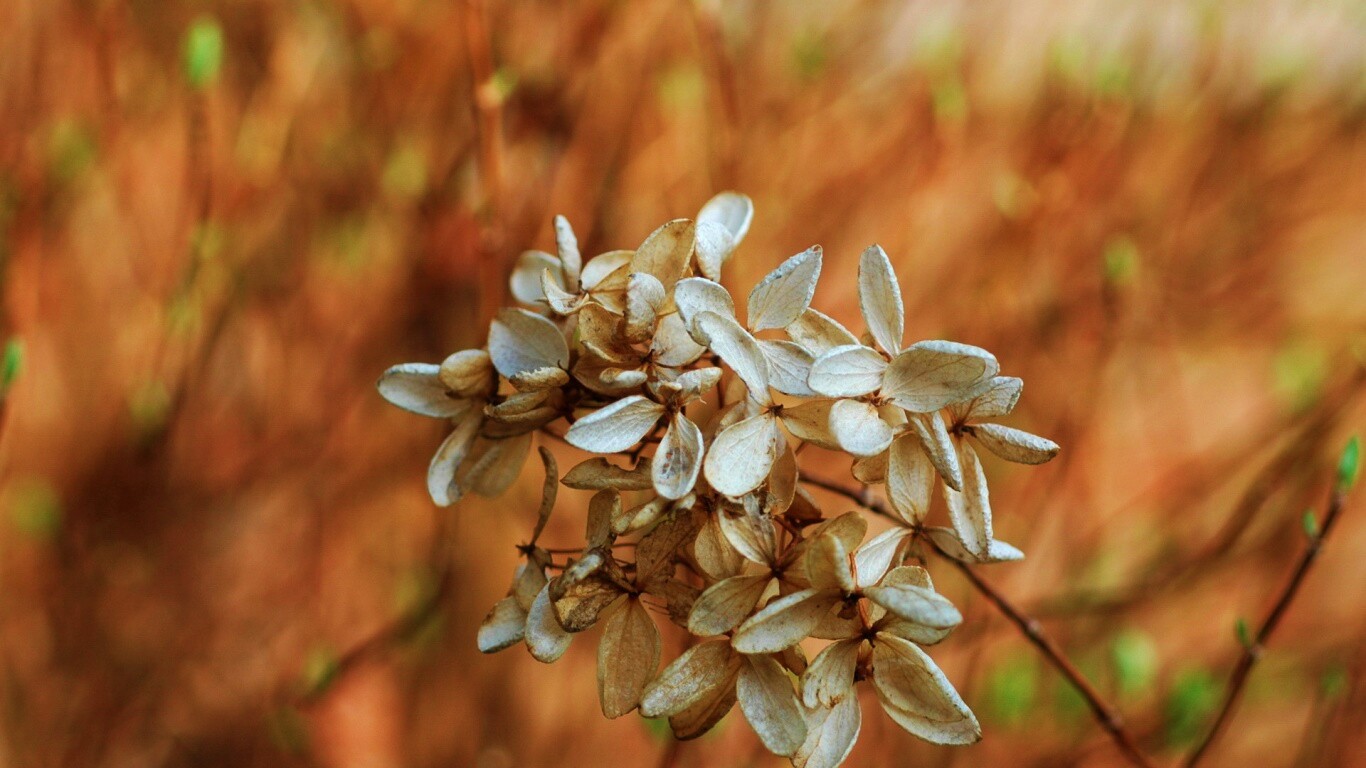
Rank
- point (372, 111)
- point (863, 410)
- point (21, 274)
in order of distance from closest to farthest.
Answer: point (863, 410) < point (21, 274) < point (372, 111)

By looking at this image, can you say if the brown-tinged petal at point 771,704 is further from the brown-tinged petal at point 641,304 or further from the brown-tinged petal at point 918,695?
the brown-tinged petal at point 641,304

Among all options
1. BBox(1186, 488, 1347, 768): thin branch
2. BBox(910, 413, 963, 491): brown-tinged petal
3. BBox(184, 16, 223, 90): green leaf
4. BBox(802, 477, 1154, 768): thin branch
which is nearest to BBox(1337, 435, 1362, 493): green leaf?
BBox(1186, 488, 1347, 768): thin branch

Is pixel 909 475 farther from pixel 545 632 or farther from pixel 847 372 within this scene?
pixel 545 632

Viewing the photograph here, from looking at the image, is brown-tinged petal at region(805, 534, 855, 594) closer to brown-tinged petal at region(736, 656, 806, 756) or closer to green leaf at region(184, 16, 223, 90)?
brown-tinged petal at region(736, 656, 806, 756)

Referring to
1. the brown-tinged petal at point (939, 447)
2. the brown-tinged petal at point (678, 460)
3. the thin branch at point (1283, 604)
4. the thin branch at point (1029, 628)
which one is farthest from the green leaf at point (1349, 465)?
the brown-tinged petal at point (678, 460)

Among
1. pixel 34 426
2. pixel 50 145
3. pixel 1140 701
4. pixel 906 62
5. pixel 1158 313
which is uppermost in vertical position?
pixel 906 62

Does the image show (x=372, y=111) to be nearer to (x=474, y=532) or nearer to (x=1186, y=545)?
(x=474, y=532)

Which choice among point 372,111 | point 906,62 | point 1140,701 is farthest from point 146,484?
point 1140,701
